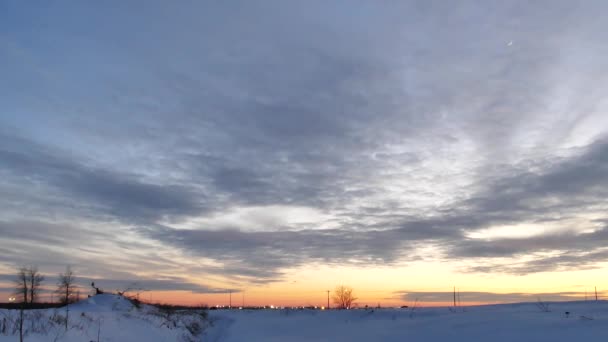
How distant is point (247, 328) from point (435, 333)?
68.6 feet

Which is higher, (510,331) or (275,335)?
(510,331)

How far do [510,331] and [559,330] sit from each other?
5.59ft

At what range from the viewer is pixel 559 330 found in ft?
53.0

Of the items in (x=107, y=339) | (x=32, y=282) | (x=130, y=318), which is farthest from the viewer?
(x=32, y=282)

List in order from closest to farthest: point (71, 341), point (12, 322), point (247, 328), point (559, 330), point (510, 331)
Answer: point (559, 330), point (510, 331), point (12, 322), point (71, 341), point (247, 328)

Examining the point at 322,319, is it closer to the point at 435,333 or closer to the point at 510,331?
the point at 435,333

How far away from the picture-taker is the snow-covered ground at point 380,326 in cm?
1702

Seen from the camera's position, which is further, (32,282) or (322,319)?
(32,282)

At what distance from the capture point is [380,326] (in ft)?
83.8

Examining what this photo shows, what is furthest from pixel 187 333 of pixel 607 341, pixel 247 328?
pixel 607 341

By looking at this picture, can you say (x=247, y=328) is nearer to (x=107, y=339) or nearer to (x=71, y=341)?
(x=107, y=339)

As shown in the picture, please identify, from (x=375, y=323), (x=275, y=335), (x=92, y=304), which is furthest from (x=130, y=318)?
(x=375, y=323)

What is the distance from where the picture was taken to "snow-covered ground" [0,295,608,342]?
17.0 metres

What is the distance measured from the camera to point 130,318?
112 feet
